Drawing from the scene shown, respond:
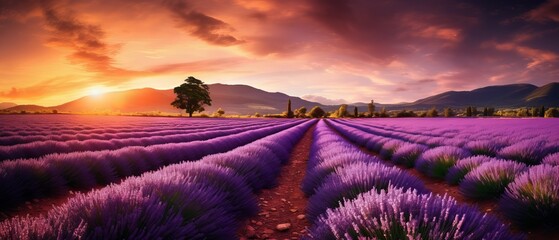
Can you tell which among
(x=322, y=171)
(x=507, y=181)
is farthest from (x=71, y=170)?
(x=507, y=181)

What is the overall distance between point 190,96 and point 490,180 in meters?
58.3

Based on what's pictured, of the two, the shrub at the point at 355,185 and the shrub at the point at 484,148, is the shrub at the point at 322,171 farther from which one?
the shrub at the point at 484,148

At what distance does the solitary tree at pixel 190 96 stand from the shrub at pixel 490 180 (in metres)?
57.9

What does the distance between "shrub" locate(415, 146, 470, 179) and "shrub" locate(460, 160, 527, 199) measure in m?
1.48

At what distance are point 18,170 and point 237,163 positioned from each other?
316 centimetres

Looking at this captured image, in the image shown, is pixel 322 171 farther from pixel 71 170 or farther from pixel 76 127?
pixel 76 127

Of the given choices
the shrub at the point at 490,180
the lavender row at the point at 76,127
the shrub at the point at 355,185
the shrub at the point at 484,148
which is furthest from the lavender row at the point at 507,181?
the lavender row at the point at 76,127

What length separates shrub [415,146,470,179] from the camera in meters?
5.51

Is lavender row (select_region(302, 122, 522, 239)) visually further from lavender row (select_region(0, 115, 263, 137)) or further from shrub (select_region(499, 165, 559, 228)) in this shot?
lavender row (select_region(0, 115, 263, 137))

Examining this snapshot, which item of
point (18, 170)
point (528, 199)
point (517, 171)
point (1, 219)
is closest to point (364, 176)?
point (528, 199)

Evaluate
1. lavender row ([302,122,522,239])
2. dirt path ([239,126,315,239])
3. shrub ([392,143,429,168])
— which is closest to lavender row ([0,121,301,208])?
dirt path ([239,126,315,239])

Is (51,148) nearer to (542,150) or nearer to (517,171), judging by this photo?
(517,171)

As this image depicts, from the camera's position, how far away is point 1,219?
10.7ft

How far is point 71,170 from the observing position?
488 cm
